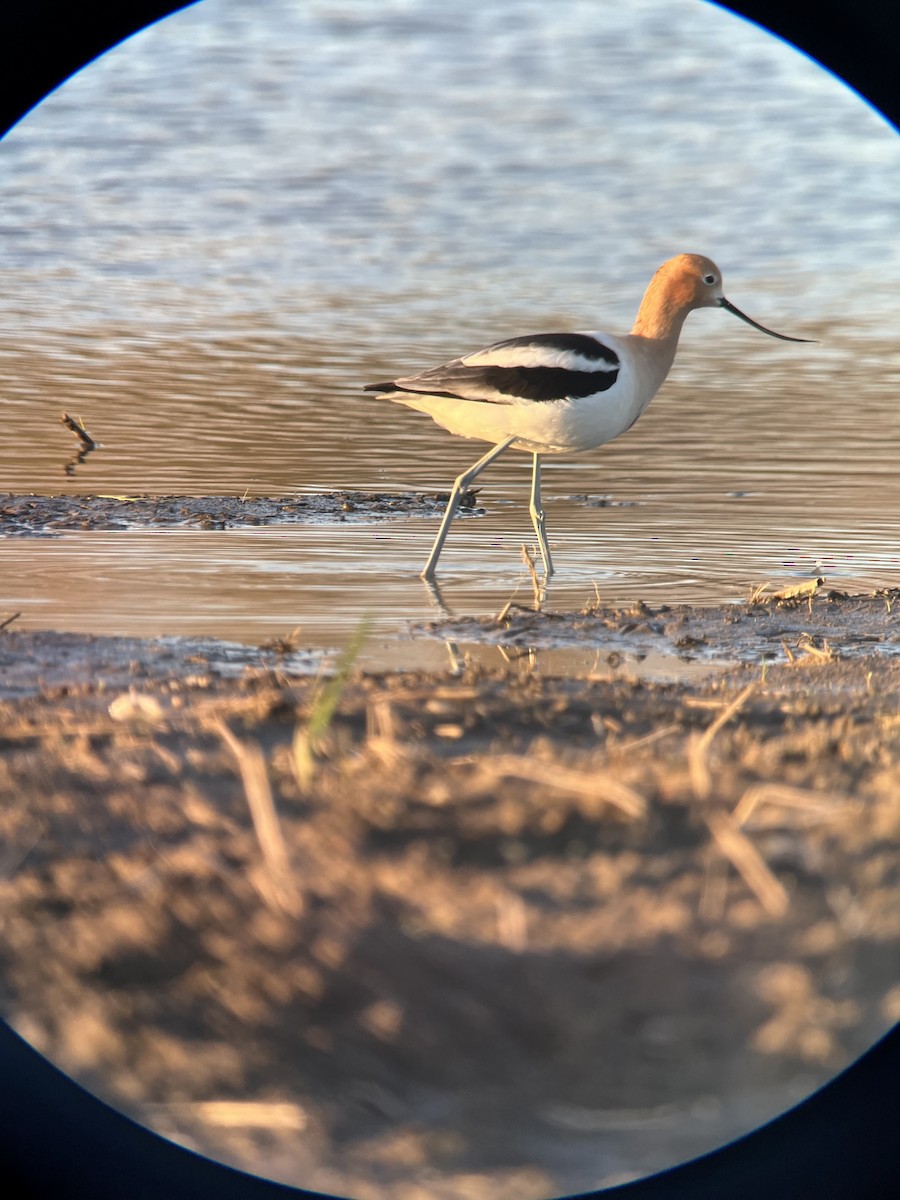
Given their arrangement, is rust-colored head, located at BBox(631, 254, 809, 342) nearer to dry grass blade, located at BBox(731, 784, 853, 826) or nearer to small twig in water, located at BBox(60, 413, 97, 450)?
Answer: small twig in water, located at BBox(60, 413, 97, 450)

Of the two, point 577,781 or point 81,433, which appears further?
point 81,433

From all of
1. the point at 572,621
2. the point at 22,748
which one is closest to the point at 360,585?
the point at 572,621

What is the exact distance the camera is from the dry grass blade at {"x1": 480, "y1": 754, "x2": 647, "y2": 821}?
2.04m

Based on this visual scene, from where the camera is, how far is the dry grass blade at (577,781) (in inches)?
80.4

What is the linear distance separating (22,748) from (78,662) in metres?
1.45

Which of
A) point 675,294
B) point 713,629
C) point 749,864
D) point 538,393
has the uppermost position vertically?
point 675,294

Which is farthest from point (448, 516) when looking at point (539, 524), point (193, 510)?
point (193, 510)

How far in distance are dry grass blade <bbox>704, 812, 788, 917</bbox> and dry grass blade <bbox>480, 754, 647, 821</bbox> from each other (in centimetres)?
11

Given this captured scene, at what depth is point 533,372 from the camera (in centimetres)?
586

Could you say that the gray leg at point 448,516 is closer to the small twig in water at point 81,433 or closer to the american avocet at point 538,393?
the american avocet at point 538,393

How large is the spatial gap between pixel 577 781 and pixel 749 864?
309mm

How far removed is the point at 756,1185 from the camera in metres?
1.54

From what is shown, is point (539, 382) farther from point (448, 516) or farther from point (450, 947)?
point (450, 947)

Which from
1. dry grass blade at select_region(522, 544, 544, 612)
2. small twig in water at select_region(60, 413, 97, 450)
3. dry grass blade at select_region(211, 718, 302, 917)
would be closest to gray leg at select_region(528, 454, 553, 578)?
dry grass blade at select_region(522, 544, 544, 612)
